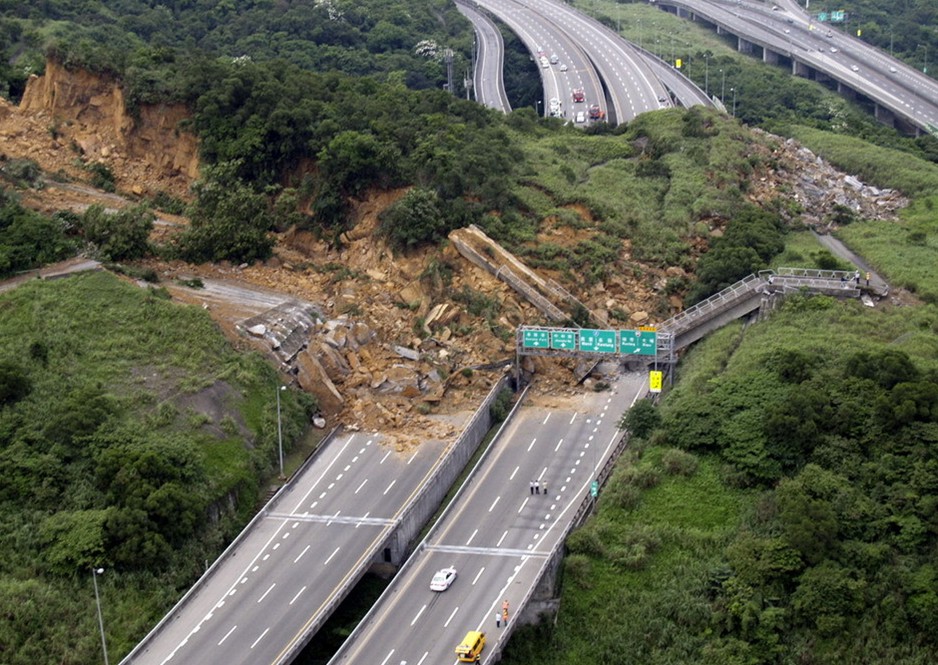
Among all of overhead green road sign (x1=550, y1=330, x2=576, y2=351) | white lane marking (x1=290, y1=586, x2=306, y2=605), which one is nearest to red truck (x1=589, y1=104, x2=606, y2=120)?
overhead green road sign (x1=550, y1=330, x2=576, y2=351)

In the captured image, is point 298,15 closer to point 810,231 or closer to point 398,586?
point 810,231

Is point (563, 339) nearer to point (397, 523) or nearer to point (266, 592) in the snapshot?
point (397, 523)

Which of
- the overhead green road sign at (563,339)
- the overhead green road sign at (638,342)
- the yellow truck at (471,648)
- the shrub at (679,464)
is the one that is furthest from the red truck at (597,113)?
the yellow truck at (471,648)

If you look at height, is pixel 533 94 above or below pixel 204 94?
below

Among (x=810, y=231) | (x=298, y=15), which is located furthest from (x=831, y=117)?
(x=298, y=15)

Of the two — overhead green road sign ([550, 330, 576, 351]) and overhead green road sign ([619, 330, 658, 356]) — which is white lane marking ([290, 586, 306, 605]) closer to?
overhead green road sign ([550, 330, 576, 351])

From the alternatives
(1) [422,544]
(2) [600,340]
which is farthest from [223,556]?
(2) [600,340]

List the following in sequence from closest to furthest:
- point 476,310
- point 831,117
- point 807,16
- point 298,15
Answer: point 476,310, point 831,117, point 298,15, point 807,16
